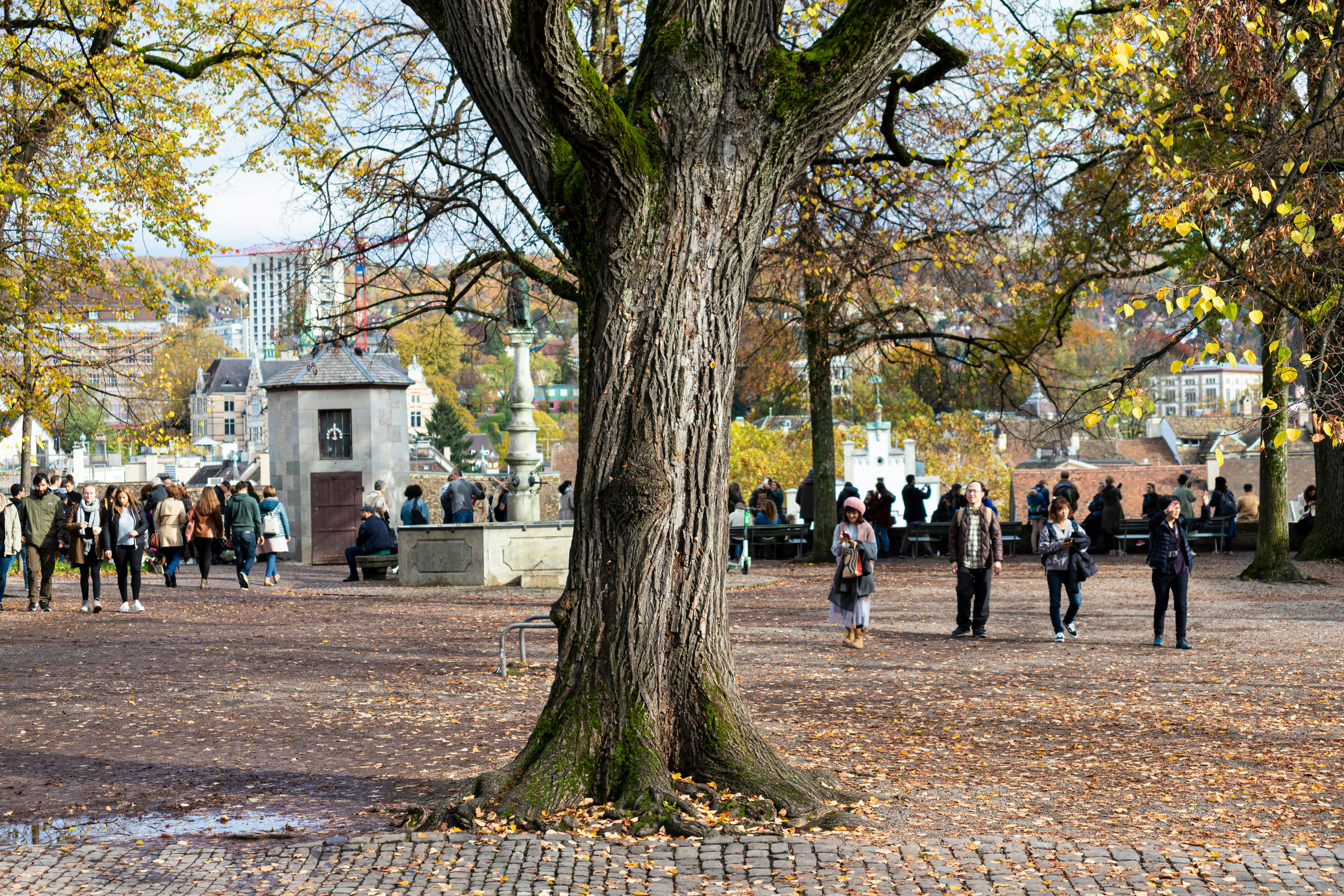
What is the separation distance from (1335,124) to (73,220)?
49.7 feet

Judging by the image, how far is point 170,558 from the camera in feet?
66.7

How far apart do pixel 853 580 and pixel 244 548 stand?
11500mm

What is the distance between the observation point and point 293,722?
8.95 m

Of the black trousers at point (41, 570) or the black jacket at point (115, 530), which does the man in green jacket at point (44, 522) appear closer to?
the black trousers at point (41, 570)

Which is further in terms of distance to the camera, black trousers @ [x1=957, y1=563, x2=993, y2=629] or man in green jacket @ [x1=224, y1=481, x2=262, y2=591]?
man in green jacket @ [x1=224, y1=481, x2=262, y2=591]

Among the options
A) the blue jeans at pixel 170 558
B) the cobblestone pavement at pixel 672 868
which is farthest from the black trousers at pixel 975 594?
the blue jeans at pixel 170 558

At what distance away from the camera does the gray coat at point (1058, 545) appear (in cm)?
1336

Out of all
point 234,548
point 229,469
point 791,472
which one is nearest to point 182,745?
point 234,548

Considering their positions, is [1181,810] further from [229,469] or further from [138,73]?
[229,469]

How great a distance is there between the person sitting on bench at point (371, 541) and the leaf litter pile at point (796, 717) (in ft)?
18.8

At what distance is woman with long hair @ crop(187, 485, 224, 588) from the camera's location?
20422mm

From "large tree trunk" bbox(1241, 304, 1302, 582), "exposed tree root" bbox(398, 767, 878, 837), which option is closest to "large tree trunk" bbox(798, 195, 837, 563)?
"large tree trunk" bbox(1241, 304, 1302, 582)

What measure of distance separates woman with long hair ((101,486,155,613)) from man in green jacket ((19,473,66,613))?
0.56 m

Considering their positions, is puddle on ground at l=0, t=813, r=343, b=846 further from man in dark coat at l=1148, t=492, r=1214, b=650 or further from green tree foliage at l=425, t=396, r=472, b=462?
green tree foliage at l=425, t=396, r=472, b=462
